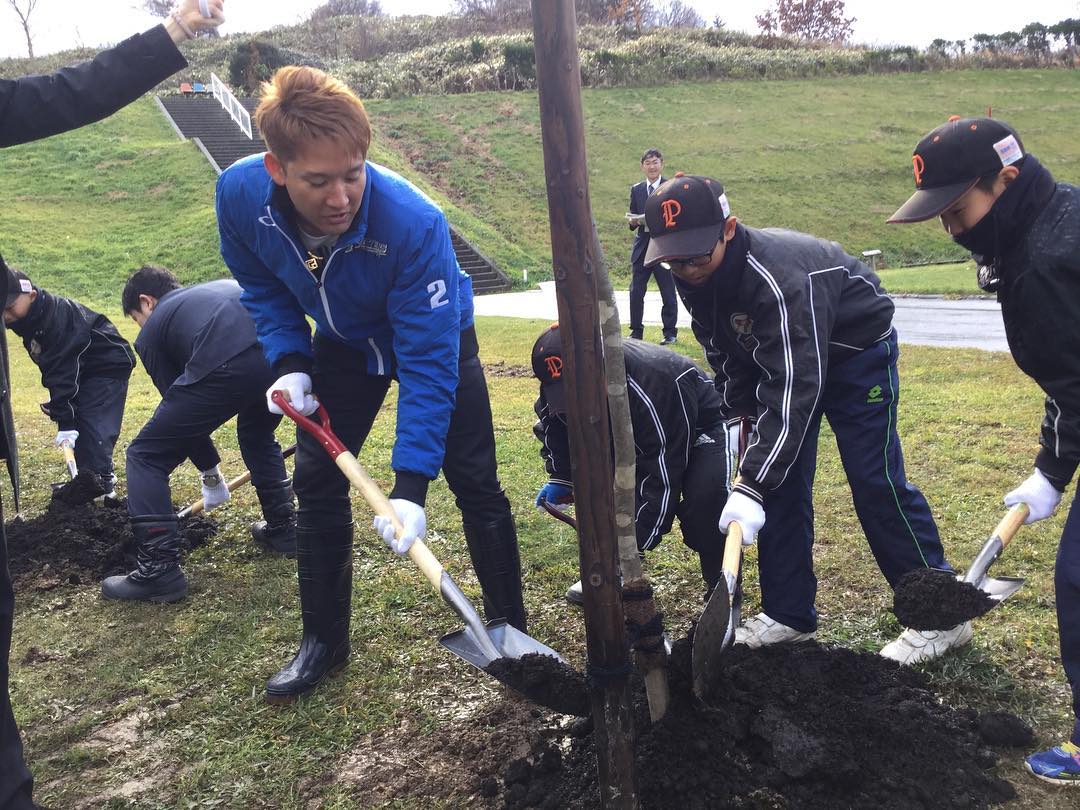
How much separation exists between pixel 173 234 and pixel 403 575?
1925 centimetres

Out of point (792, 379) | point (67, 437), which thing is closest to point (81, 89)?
point (792, 379)

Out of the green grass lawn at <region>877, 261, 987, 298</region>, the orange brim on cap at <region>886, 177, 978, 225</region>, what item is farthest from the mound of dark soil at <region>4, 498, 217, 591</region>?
the green grass lawn at <region>877, 261, 987, 298</region>

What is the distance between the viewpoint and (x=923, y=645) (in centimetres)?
300

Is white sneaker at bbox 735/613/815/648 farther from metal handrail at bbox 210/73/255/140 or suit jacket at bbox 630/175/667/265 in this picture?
metal handrail at bbox 210/73/255/140

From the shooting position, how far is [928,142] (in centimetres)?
252

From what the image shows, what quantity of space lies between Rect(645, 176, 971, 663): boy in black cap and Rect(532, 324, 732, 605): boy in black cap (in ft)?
0.48

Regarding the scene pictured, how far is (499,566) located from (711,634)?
0.98m

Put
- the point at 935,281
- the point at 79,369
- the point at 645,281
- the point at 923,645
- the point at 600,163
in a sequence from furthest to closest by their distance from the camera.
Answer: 1. the point at 600,163
2. the point at 935,281
3. the point at 645,281
4. the point at 79,369
5. the point at 923,645

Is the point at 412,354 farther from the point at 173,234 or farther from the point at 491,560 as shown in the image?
the point at 173,234

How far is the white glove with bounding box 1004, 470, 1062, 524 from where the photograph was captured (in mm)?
2734

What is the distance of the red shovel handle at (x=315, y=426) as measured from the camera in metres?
2.85

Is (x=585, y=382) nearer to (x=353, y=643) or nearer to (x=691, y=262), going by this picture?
(x=691, y=262)

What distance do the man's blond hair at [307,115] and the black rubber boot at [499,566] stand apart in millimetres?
1419

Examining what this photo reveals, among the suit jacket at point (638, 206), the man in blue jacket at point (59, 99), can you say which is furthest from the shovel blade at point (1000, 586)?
the suit jacket at point (638, 206)
